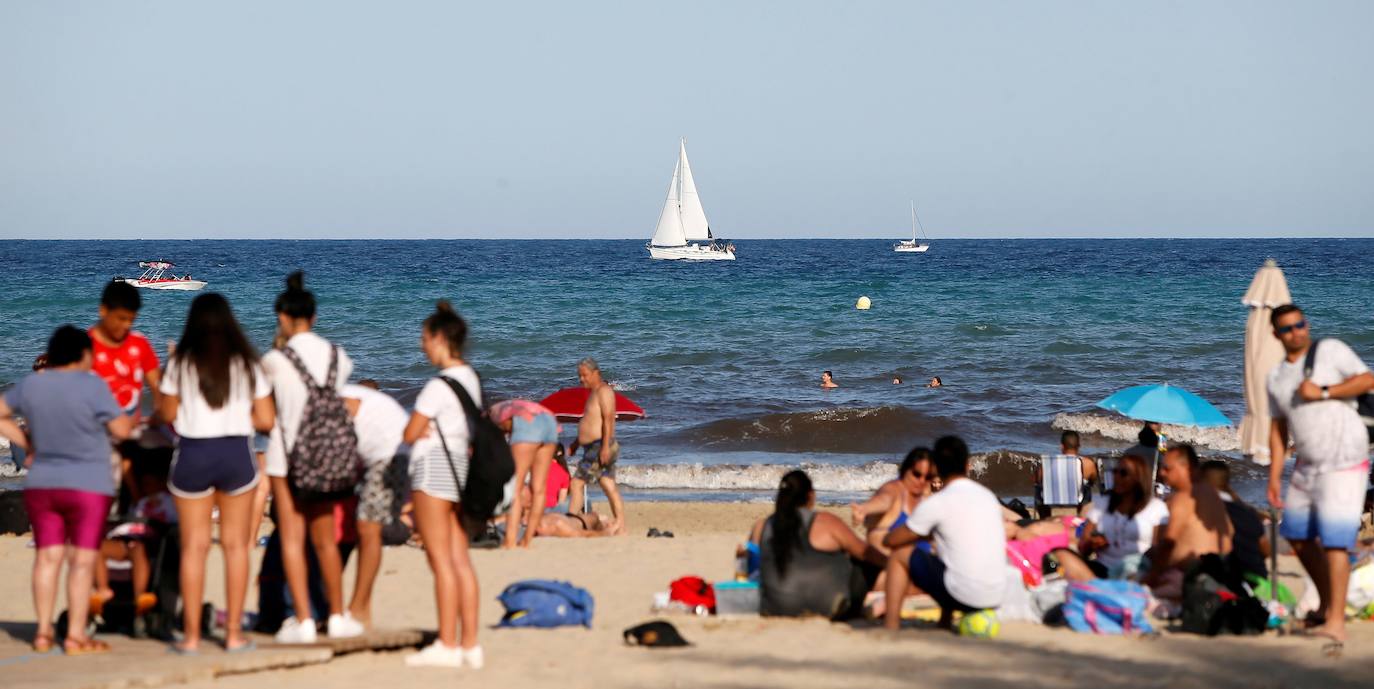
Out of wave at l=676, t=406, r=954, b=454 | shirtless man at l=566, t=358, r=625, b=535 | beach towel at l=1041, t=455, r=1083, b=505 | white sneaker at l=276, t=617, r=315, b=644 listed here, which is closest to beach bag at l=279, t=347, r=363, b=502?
white sneaker at l=276, t=617, r=315, b=644

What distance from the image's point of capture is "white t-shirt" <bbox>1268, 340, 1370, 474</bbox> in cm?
579

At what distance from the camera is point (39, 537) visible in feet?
17.8

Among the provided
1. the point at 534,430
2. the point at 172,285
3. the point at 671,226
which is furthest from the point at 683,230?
the point at 534,430

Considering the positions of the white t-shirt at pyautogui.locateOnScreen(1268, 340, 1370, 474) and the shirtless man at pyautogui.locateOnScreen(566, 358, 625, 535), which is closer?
the white t-shirt at pyautogui.locateOnScreen(1268, 340, 1370, 474)

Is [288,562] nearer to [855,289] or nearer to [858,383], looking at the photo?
[858,383]

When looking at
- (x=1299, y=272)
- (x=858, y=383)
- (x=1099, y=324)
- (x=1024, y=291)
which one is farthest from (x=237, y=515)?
(x=1299, y=272)

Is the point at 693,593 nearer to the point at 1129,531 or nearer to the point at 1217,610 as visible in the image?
the point at 1129,531

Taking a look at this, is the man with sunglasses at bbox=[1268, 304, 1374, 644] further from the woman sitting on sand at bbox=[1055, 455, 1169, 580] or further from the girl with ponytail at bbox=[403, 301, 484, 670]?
the girl with ponytail at bbox=[403, 301, 484, 670]

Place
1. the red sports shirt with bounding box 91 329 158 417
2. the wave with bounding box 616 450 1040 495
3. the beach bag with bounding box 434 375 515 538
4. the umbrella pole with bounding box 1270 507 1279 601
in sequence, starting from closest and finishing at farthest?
the beach bag with bounding box 434 375 515 538 < the red sports shirt with bounding box 91 329 158 417 < the umbrella pole with bounding box 1270 507 1279 601 < the wave with bounding box 616 450 1040 495

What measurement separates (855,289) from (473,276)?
18.5 meters

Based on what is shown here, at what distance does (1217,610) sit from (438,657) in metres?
3.63

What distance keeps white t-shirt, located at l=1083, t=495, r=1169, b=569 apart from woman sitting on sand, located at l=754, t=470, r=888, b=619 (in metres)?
1.57

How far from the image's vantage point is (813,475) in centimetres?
1475

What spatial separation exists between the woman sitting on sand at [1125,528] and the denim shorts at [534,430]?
137 inches
